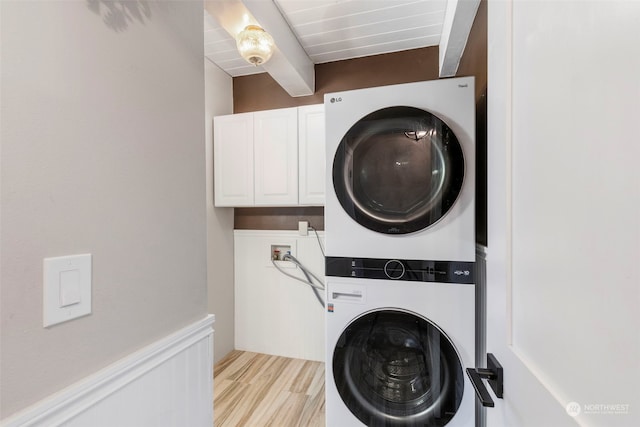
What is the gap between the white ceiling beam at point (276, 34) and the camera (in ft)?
4.62

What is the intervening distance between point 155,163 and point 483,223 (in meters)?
1.38

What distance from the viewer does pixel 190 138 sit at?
2.99 ft

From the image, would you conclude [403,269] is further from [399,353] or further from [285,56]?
[285,56]

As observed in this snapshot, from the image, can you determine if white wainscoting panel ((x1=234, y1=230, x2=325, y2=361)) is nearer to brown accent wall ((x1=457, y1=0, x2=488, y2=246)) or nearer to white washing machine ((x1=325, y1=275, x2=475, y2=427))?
white washing machine ((x1=325, y1=275, x2=475, y2=427))

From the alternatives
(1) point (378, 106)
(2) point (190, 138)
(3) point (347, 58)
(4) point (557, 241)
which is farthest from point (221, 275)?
(4) point (557, 241)

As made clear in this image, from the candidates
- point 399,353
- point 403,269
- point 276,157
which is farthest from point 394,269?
point 276,157

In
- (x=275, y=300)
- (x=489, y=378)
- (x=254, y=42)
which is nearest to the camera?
(x=489, y=378)

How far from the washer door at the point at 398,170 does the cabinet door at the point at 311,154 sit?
698 millimetres

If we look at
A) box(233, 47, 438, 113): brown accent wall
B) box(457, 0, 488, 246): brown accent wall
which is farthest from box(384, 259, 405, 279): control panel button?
box(233, 47, 438, 113): brown accent wall

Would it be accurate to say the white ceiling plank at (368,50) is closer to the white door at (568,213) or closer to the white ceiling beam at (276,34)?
the white ceiling beam at (276,34)

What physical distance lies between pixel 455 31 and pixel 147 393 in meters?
2.07

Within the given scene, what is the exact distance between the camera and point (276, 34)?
1.68 meters

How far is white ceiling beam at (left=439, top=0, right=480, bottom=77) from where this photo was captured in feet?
4.41

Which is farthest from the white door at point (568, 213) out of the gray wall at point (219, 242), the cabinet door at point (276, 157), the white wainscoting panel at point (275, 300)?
the gray wall at point (219, 242)
